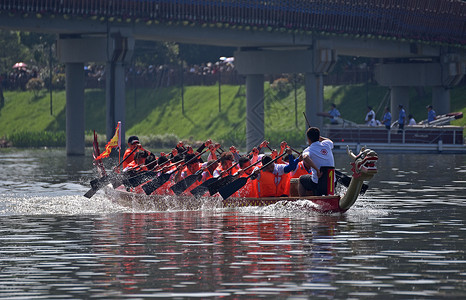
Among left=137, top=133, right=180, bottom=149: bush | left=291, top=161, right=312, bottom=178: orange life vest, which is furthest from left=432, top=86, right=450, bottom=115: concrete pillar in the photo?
left=291, top=161, right=312, bottom=178: orange life vest

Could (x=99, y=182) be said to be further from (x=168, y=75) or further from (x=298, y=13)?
(x=168, y=75)

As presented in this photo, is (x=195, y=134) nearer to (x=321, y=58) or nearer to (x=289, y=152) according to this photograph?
(x=321, y=58)

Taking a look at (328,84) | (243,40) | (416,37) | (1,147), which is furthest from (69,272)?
(328,84)

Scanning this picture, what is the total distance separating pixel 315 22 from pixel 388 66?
1214cm

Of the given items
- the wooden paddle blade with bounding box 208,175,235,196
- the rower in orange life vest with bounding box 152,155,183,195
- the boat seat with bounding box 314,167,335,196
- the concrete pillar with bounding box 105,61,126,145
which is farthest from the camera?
the concrete pillar with bounding box 105,61,126,145

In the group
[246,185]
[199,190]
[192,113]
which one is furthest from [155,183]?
[192,113]

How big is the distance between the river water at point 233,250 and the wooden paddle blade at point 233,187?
19.7 inches

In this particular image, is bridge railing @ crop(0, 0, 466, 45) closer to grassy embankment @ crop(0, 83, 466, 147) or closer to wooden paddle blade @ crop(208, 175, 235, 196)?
grassy embankment @ crop(0, 83, 466, 147)

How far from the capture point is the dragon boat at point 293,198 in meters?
22.2

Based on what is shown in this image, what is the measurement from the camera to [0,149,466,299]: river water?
1392 cm

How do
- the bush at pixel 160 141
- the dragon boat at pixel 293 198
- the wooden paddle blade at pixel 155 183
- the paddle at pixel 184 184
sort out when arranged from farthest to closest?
1. the bush at pixel 160 141
2. the wooden paddle blade at pixel 155 183
3. the paddle at pixel 184 184
4. the dragon boat at pixel 293 198

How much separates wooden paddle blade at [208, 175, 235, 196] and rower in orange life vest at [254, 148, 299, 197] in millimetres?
730

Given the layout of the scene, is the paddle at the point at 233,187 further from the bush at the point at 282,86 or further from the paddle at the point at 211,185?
the bush at the point at 282,86

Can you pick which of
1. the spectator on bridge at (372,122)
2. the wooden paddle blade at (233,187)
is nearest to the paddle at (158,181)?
the wooden paddle blade at (233,187)
